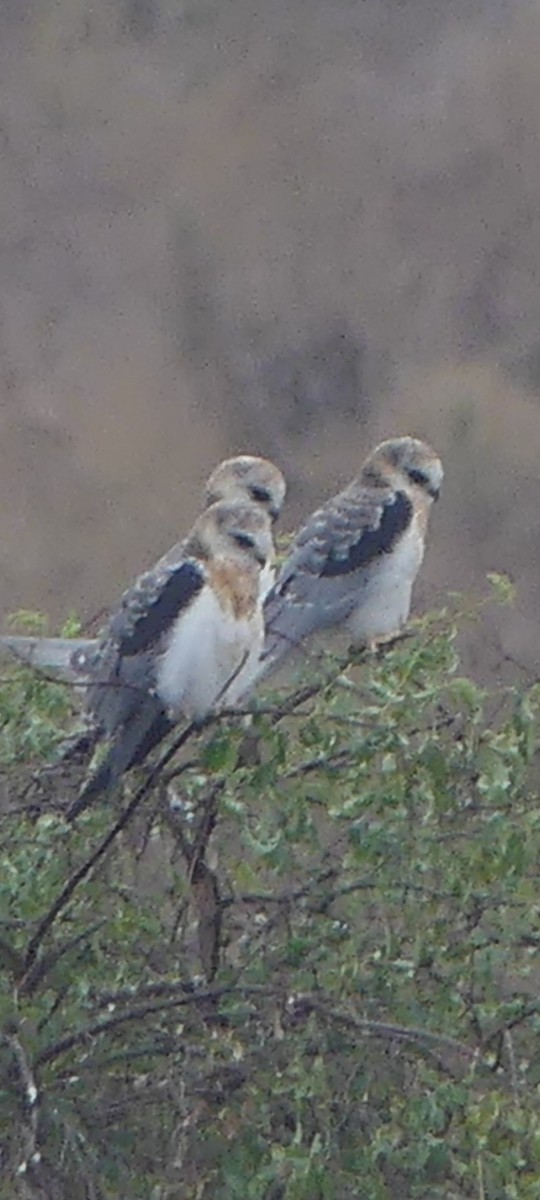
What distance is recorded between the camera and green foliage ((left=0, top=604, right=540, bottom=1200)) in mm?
3836

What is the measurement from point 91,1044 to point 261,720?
0.51m

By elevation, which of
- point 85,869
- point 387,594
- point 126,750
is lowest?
point 85,869

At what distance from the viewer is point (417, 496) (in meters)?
5.72

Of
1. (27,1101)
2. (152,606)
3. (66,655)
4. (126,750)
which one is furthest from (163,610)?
(27,1101)

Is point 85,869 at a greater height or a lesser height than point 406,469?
lesser

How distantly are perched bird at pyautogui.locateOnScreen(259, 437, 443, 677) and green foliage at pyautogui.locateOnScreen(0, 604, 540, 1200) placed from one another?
1.31 metres

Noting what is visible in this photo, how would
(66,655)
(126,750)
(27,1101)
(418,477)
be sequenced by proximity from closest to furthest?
(27,1101) → (126,750) → (66,655) → (418,477)

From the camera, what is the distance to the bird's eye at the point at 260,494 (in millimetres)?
5184

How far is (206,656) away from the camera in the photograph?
474cm

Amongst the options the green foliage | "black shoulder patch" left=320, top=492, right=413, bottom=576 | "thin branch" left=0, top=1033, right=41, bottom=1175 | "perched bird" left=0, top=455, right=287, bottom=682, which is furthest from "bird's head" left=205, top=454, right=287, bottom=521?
"thin branch" left=0, top=1033, right=41, bottom=1175

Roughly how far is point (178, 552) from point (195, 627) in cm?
24

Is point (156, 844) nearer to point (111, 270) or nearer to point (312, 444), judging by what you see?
point (312, 444)

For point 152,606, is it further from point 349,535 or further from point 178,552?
point 349,535

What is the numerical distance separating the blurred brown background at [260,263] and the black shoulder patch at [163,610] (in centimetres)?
1196
